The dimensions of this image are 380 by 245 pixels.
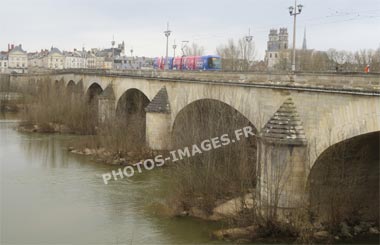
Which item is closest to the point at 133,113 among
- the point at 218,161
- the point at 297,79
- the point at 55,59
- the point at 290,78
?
the point at 218,161

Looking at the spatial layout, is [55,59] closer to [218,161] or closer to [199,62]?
[199,62]

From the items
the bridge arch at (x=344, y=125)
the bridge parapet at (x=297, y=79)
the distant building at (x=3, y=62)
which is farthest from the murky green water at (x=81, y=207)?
the distant building at (x=3, y=62)

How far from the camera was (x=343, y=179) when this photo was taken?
1441 centimetres

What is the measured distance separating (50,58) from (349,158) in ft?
354

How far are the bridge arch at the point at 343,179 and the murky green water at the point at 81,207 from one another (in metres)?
3.42

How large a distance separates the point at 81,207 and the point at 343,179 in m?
8.85

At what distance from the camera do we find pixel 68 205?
17.5 meters

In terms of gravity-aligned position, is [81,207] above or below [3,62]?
below

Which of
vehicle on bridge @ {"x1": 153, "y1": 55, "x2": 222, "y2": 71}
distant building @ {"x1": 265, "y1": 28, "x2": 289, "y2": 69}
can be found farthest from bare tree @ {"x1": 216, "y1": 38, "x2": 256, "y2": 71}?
distant building @ {"x1": 265, "y1": 28, "x2": 289, "y2": 69}

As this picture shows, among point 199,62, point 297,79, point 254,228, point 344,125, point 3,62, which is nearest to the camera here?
point 344,125

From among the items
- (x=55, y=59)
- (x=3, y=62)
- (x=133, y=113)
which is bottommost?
(x=133, y=113)

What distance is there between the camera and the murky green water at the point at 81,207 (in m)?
14.5

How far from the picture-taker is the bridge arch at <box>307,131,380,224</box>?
46.1ft

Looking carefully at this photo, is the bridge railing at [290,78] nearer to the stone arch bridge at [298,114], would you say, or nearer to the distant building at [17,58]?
the stone arch bridge at [298,114]
